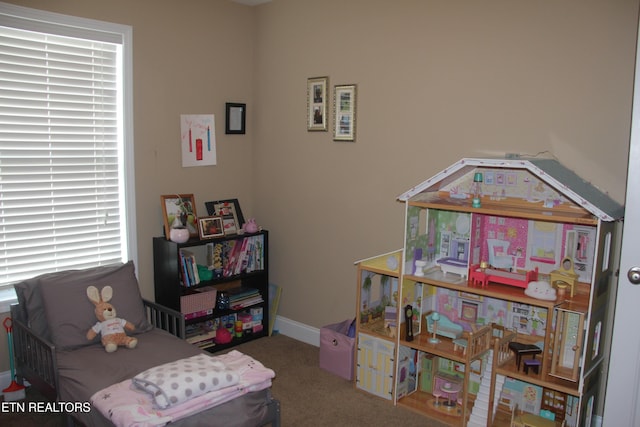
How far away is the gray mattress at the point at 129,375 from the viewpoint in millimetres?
2432

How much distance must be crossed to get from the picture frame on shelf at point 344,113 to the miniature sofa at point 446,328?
4.47ft

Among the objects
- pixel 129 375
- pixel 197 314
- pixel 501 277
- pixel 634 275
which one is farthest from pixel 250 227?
pixel 634 275

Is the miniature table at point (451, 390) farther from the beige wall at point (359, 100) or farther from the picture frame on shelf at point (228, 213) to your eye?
the picture frame on shelf at point (228, 213)

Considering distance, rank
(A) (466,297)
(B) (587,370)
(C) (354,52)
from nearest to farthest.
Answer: (B) (587,370), (A) (466,297), (C) (354,52)

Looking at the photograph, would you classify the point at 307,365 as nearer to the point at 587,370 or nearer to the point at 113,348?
the point at 113,348

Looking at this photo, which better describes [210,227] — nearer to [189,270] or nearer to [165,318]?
[189,270]

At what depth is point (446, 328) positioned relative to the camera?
3.32 m

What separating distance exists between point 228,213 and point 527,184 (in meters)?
2.27

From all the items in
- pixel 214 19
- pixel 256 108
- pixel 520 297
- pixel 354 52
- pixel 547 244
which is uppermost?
pixel 214 19

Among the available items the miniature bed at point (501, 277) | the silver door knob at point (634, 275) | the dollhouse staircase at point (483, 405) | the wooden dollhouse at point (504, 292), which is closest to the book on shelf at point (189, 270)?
the wooden dollhouse at point (504, 292)

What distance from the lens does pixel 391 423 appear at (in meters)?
3.01

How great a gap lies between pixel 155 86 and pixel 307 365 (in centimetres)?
227

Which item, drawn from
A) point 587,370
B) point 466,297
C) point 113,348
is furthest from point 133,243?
point 587,370

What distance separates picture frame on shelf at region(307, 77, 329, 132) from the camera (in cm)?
388
